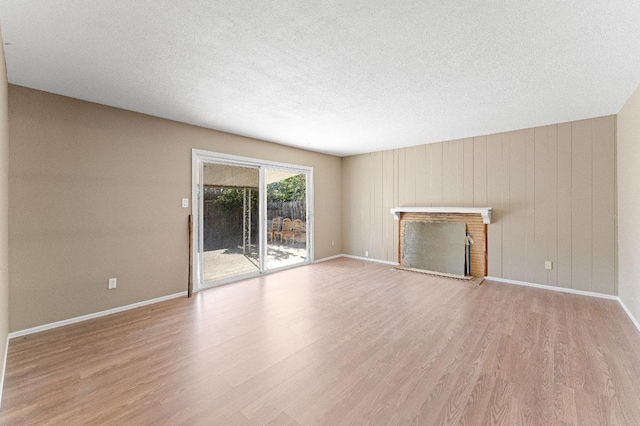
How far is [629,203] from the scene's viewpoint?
308 cm

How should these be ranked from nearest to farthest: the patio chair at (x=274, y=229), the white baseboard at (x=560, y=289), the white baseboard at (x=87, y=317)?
the white baseboard at (x=87, y=317)
the white baseboard at (x=560, y=289)
the patio chair at (x=274, y=229)

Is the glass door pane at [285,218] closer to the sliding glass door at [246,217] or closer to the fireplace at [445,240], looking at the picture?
the sliding glass door at [246,217]

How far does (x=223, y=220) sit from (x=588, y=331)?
4878 millimetres

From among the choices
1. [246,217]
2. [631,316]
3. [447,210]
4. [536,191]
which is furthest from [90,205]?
[631,316]

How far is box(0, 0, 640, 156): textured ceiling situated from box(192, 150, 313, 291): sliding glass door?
1139 mm

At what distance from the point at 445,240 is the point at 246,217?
3760 mm

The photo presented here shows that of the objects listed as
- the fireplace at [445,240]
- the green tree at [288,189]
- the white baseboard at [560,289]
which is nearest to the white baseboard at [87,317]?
the green tree at [288,189]

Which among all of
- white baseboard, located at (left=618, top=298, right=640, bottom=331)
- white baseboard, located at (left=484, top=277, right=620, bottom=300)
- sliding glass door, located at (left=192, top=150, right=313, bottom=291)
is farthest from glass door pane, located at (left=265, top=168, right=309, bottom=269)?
white baseboard, located at (left=618, top=298, right=640, bottom=331)

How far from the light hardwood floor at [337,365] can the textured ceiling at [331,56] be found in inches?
101

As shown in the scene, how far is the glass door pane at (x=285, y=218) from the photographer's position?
17.1ft

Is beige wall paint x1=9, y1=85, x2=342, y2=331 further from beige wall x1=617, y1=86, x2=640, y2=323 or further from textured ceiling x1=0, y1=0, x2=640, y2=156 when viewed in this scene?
beige wall x1=617, y1=86, x2=640, y2=323

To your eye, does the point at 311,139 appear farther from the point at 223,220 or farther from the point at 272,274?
the point at 272,274

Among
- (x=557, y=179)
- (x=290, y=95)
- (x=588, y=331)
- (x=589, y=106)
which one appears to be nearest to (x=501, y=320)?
(x=588, y=331)

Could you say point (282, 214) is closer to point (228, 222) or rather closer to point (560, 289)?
point (228, 222)
